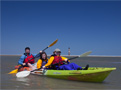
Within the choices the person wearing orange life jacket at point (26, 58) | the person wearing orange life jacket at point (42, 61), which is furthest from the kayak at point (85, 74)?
the person wearing orange life jacket at point (26, 58)

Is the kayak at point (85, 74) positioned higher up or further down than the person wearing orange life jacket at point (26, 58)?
further down

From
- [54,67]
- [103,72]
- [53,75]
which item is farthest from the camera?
[54,67]

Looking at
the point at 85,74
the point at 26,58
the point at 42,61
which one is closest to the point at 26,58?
the point at 26,58

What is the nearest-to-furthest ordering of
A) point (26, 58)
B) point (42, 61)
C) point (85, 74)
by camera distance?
1. point (85, 74)
2. point (42, 61)
3. point (26, 58)

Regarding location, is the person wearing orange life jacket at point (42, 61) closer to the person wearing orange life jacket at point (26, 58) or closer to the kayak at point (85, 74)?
the kayak at point (85, 74)

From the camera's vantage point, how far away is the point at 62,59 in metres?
8.15

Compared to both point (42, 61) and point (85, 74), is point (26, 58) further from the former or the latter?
point (85, 74)

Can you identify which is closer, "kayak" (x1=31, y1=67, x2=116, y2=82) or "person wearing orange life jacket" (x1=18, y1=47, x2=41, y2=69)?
"kayak" (x1=31, y1=67, x2=116, y2=82)

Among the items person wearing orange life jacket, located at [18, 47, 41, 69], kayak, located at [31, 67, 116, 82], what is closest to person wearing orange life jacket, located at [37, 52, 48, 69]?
kayak, located at [31, 67, 116, 82]

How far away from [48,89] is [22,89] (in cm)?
81

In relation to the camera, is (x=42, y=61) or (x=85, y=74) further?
(x=42, y=61)

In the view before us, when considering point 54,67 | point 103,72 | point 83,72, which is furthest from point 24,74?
point 103,72

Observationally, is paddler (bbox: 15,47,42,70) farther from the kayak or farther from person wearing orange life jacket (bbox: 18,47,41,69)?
the kayak

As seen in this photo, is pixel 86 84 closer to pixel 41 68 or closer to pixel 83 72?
pixel 83 72
